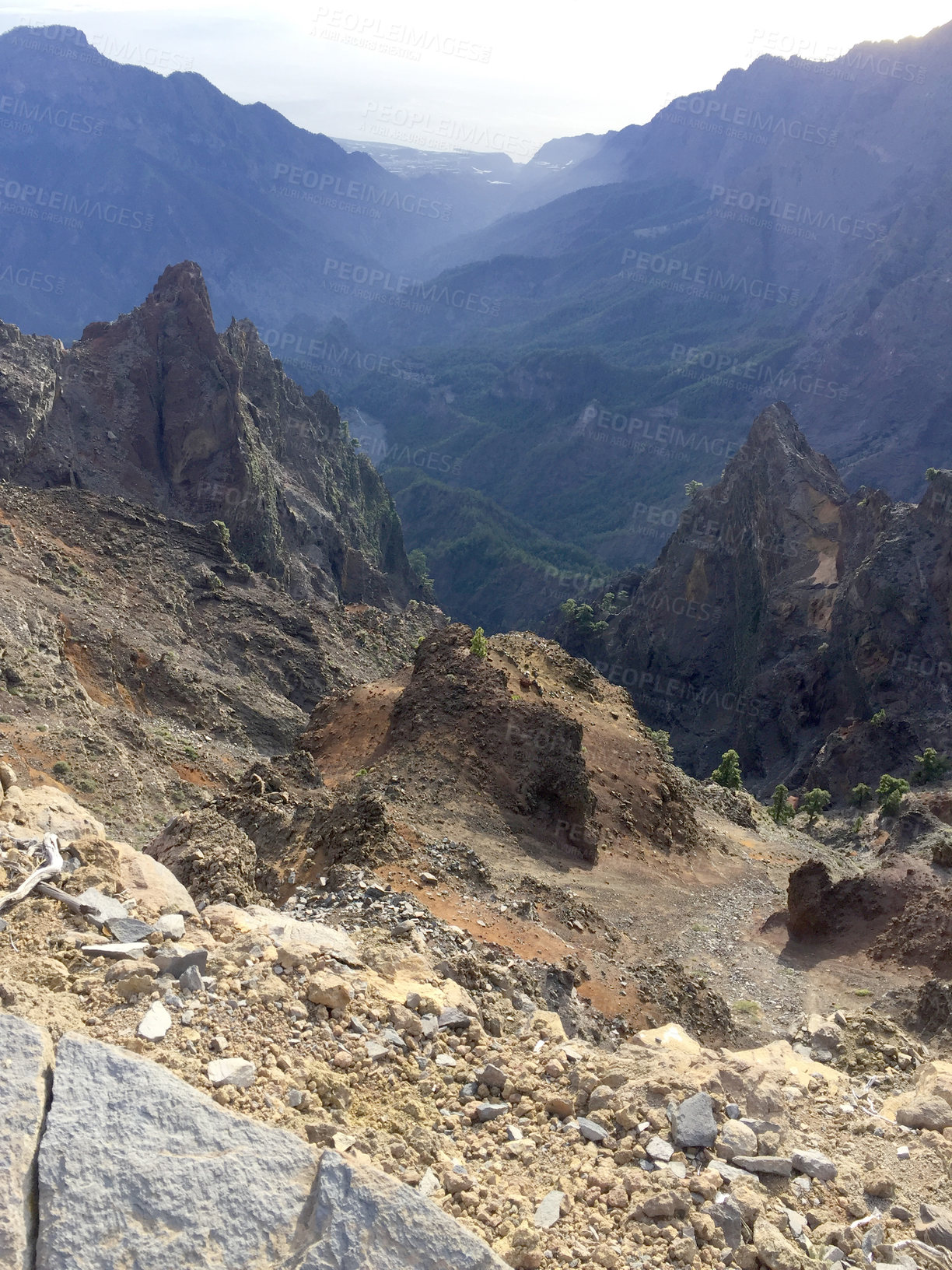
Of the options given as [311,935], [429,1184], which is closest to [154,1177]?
[429,1184]

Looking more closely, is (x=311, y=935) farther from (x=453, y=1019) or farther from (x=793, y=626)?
(x=793, y=626)

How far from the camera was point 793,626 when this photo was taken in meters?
63.2

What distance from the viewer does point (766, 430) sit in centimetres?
7138

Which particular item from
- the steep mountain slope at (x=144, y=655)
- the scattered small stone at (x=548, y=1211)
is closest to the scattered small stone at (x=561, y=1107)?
the scattered small stone at (x=548, y=1211)

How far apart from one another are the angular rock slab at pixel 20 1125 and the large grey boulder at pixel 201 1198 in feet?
0.26

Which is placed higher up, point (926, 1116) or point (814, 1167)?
point (814, 1167)

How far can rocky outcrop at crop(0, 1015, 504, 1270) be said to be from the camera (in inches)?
226

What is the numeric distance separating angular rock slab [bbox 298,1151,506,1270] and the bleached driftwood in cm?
413

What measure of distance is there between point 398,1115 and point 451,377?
190 meters

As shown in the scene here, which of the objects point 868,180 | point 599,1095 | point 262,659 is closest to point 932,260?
point 868,180

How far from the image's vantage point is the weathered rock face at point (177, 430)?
54.1 metres

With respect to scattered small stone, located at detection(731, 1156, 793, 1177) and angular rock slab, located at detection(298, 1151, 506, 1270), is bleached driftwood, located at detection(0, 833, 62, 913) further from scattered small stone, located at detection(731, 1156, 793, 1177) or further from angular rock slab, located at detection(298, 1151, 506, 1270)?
scattered small stone, located at detection(731, 1156, 793, 1177)

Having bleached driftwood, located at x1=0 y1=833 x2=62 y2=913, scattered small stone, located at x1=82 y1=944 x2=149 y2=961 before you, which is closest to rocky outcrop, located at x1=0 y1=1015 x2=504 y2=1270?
scattered small stone, located at x1=82 y1=944 x2=149 y2=961

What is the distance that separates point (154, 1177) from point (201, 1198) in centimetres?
32
